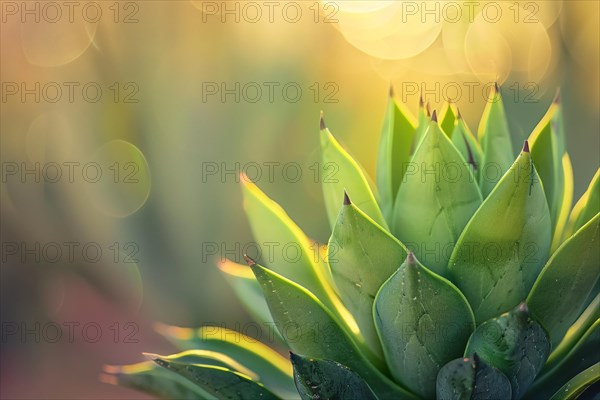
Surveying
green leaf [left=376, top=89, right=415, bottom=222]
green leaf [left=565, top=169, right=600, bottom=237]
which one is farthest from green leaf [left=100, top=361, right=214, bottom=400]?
green leaf [left=565, top=169, right=600, bottom=237]

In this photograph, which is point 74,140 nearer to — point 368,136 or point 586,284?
point 368,136

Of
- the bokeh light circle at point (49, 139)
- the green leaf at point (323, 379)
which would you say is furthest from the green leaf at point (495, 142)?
the bokeh light circle at point (49, 139)

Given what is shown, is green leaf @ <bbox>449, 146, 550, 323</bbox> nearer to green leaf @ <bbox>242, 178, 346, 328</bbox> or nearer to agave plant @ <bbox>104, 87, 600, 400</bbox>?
agave plant @ <bbox>104, 87, 600, 400</bbox>

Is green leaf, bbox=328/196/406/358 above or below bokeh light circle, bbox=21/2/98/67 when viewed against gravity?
below

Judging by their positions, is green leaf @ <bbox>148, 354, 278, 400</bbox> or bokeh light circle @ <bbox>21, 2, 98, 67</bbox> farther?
bokeh light circle @ <bbox>21, 2, 98, 67</bbox>

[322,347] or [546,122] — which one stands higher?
[546,122]

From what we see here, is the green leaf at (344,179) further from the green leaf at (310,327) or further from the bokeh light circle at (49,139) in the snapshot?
the bokeh light circle at (49,139)

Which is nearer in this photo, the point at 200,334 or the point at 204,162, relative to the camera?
the point at 200,334

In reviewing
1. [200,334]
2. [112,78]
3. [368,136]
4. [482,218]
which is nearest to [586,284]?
[482,218]
